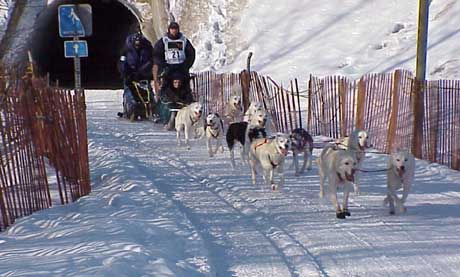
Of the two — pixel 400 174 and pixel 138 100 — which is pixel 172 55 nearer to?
pixel 138 100

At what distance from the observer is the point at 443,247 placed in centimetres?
568

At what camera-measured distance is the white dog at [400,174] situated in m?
6.55

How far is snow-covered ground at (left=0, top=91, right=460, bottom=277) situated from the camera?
199 inches

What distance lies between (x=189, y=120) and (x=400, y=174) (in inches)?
219

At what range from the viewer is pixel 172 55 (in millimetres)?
13859

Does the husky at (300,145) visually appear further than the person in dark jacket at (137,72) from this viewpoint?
No

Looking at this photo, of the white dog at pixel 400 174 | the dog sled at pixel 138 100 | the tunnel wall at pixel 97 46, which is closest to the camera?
the white dog at pixel 400 174

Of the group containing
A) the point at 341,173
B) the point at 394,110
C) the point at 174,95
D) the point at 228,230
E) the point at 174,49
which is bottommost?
the point at 228,230

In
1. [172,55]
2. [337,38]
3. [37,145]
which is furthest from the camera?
[337,38]

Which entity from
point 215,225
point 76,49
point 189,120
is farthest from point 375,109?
point 215,225

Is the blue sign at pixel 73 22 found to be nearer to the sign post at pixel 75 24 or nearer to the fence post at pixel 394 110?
the sign post at pixel 75 24

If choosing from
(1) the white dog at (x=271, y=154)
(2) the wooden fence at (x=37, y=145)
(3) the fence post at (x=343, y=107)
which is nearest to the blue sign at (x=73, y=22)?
(2) the wooden fence at (x=37, y=145)

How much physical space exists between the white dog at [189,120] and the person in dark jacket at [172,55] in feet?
7.57

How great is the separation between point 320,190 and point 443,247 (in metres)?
2.18
